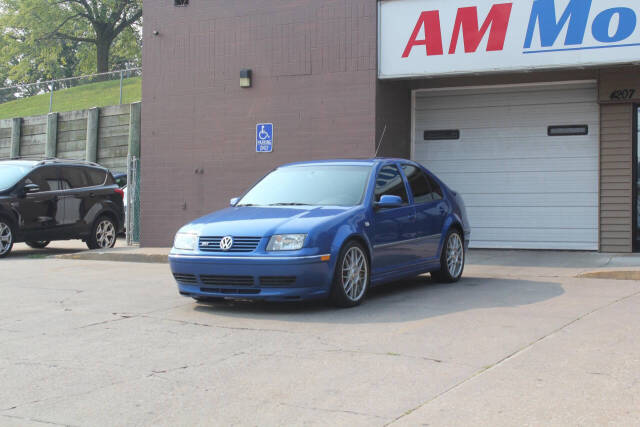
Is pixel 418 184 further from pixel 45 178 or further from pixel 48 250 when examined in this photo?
pixel 48 250

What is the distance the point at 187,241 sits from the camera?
8234mm

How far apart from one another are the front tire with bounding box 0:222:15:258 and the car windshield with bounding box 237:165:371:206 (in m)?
6.95

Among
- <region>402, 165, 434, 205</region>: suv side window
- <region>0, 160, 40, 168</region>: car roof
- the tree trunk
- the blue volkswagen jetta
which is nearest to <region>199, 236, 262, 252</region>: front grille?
the blue volkswagen jetta

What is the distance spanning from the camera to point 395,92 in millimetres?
14672

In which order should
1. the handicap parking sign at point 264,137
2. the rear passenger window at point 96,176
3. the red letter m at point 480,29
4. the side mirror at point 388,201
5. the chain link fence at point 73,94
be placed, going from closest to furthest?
the side mirror at point 388,201 < the red letter m at point 480,29 < the handicap parking sign at point 264,137 < the rear passenger window at point 96,176 < the chain link fence at point 73,94

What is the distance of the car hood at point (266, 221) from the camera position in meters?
7.84

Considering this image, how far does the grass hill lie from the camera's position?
2802 centimetres

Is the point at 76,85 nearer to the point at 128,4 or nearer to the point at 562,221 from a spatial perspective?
the point at 562,221

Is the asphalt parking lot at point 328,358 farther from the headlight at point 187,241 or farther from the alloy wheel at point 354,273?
the headlight at point 187,241

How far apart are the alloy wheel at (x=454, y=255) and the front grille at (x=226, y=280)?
130 inches

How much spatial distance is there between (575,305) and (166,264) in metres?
7.22

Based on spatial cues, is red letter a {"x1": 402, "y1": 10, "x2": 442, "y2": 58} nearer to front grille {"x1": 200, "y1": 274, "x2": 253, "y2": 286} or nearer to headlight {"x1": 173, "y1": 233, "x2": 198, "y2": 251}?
headlight {"x1": 173, "y1": 233, "x2": 198, "y2": 251}

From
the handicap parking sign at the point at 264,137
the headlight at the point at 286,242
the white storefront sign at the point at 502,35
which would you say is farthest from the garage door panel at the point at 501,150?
the headlight at the point at 286,242

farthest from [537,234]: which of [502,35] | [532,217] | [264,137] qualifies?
[264,137]
